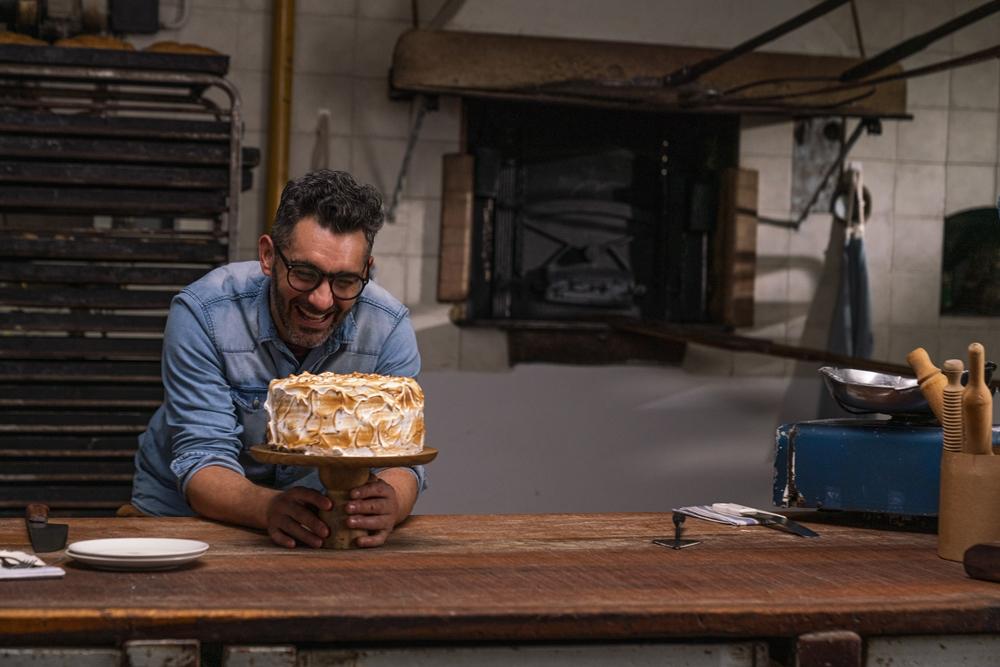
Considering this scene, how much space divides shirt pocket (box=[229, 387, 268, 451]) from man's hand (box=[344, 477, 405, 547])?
546mm

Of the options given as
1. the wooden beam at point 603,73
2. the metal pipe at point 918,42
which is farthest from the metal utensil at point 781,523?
the wooden beam at point 603,73

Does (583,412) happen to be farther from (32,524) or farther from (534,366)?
(32,524)

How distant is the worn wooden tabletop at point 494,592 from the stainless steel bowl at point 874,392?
0.39m

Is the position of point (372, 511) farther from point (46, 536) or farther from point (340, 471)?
point (46, 536)

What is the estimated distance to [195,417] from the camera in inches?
110

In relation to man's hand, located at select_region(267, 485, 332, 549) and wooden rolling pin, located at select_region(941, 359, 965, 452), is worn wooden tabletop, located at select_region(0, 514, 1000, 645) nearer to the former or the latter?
man's hand, located at select_region(267, 485, 332, 549)

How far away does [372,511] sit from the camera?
2.40 meters

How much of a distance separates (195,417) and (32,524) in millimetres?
522

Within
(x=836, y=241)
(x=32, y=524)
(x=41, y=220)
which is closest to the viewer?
(x=32, y=524)

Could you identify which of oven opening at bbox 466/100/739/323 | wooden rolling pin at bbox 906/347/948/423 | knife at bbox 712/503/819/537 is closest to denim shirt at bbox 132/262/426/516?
knife at bbox 712/503/819/537

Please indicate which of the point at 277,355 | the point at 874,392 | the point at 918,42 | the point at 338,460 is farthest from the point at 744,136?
the point at 338,460

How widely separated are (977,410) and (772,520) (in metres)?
0.58

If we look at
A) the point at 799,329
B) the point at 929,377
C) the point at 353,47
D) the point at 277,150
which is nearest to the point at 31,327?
the point at 277,150

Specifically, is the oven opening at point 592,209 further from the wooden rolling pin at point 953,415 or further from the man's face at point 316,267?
the wooden rolling pin at point 953,415
